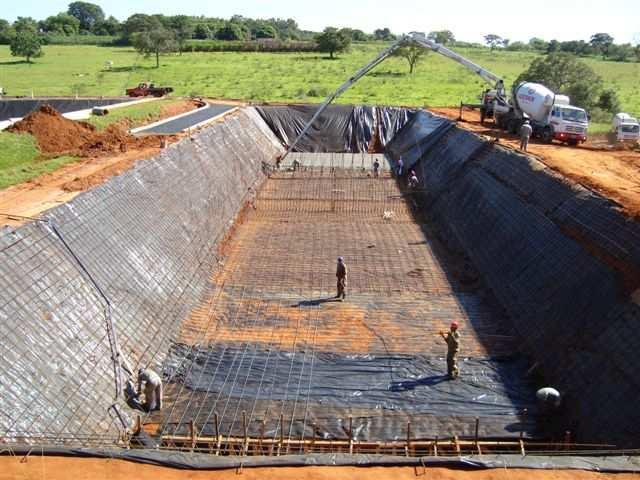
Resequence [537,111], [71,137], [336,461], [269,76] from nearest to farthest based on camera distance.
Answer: [336,461]
[71,137]
[537,111]
[269,76]

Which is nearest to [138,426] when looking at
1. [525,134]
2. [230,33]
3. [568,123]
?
[525,134]

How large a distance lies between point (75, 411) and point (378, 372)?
17.3 ft

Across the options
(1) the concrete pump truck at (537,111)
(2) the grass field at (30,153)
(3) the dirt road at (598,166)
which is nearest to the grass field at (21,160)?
(2) the grass field at (30,153)

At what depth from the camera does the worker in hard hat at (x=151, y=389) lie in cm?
905

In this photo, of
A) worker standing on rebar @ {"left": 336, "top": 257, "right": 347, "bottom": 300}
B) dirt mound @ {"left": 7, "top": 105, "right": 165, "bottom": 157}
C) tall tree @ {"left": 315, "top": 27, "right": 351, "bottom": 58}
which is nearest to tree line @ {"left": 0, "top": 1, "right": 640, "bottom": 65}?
tall tree @ {"left": 315, "top": 27, "right": 351, "bottom": 58}

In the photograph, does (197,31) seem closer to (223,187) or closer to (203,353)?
(223,187)

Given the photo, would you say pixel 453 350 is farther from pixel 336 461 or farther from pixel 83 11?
pixel 83 11

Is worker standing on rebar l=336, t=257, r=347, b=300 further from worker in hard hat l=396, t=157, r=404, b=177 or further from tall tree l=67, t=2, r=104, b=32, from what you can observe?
tall tree l=67, t=2, r=104, b=32

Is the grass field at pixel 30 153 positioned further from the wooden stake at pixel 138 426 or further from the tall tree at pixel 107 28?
the tall tree at pixel 107 28

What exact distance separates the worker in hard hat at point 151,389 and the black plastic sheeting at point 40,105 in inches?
1199

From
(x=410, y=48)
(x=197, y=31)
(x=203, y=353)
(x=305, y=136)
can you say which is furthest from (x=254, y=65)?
(x=203, y=353)

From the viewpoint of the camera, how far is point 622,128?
2438cm

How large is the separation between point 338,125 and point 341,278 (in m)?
21.9

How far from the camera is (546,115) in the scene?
2409 cm
